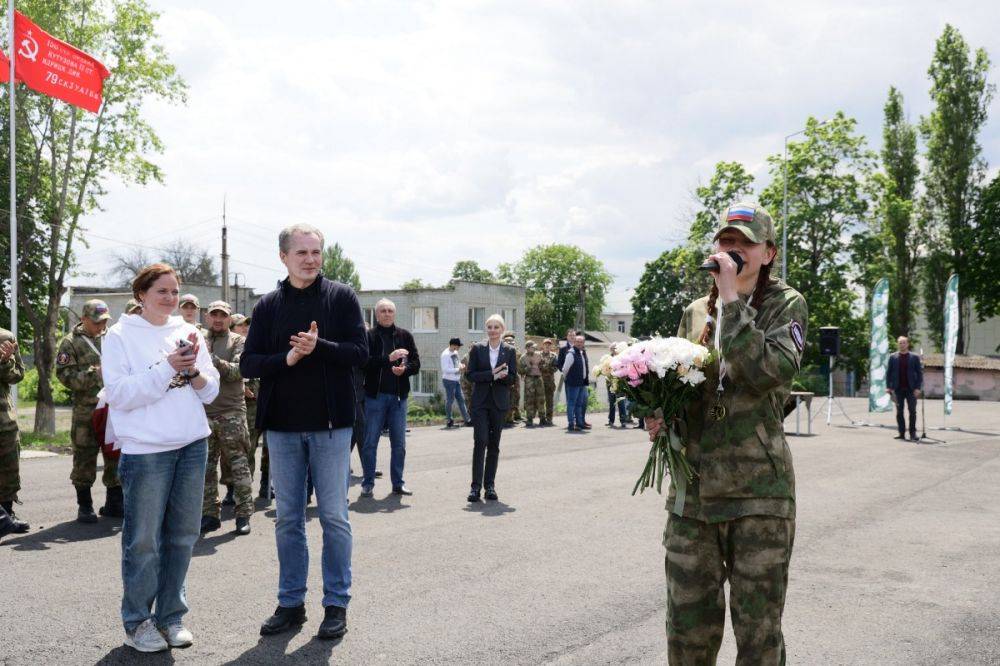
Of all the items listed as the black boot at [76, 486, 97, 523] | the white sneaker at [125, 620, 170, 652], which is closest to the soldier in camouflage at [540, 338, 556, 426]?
the black boot at [76, 486, 97, 523]

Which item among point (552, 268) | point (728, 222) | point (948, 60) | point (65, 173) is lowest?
point (728, 222)

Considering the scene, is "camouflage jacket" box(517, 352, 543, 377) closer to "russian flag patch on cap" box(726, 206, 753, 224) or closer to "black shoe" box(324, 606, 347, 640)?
"black shoe" box(324, 606, 347, 640)

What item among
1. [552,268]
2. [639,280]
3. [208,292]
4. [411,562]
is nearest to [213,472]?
[411,562]

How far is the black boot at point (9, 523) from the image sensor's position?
22.6ft

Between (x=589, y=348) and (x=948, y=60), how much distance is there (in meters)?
31.8

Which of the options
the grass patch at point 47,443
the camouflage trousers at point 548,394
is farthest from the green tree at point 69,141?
the camouflage trousers at point 548,394

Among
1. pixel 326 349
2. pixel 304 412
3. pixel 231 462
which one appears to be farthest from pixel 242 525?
pixel 326 349

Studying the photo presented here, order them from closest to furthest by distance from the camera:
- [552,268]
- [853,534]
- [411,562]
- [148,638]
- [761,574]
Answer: [761,574], [148,638], [411,562], [853,534], [552,268]

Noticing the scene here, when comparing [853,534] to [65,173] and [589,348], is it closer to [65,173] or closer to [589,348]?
[65,173]

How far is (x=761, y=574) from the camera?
2955 millimetres

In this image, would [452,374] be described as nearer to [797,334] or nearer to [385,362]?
[385,362]

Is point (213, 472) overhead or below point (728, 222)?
below

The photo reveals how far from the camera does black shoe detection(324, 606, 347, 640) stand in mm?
4566

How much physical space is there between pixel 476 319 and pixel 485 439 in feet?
139
